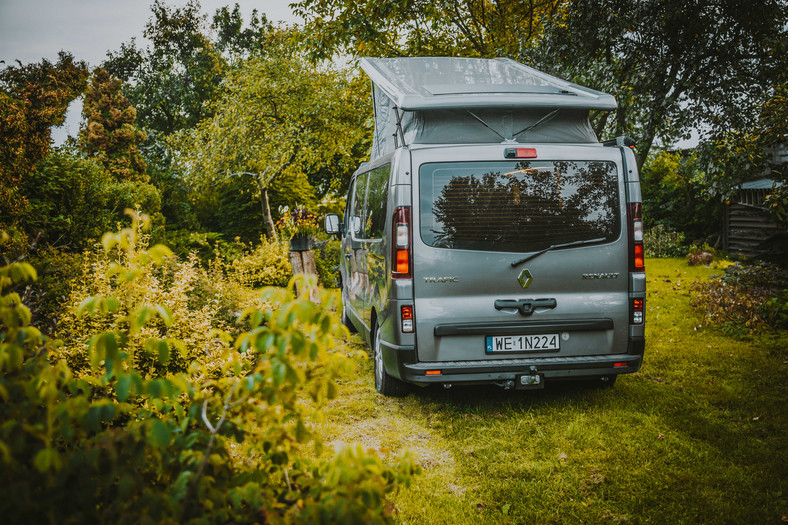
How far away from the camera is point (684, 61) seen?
755 centimetres

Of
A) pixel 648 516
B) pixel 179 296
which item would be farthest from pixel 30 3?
pixel 648 516

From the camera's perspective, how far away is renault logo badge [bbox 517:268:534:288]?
4602mm

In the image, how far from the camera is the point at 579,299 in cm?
468

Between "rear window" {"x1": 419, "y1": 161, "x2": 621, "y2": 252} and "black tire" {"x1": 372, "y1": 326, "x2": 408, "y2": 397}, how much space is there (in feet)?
4.67

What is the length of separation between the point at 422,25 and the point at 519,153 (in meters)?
8.81

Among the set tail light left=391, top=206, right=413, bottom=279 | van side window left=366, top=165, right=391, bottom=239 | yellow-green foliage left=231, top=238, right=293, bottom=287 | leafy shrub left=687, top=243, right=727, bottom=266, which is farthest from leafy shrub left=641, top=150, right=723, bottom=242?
tail light left=391, top=206, right=413, bottom=279

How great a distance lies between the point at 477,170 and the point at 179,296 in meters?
2.96

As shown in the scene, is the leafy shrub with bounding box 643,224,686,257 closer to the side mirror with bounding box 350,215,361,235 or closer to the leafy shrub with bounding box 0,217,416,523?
the side mirror with bounding box 350,215,361,235

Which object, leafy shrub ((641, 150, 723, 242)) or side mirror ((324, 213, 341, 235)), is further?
leafy shrub ((641, 150, 723, 242))

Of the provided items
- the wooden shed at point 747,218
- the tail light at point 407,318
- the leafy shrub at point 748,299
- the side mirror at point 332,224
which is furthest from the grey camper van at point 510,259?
the wooden shed at point 747,218

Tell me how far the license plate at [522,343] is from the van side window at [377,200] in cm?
137

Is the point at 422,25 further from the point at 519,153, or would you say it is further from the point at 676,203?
the point at 676,203

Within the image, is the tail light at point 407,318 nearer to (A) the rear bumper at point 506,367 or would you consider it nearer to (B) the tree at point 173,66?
(A) the rear bumper at point 506,367

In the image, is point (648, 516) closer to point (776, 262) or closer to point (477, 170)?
point (477, 170)
